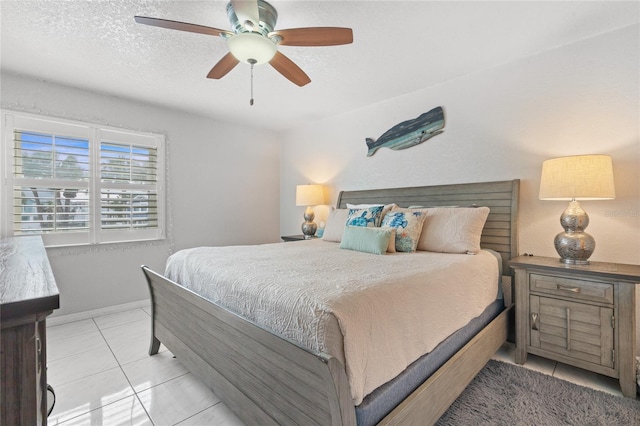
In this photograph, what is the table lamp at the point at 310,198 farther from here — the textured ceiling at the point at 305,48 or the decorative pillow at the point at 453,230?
the decorative pillow at the point at 453,230

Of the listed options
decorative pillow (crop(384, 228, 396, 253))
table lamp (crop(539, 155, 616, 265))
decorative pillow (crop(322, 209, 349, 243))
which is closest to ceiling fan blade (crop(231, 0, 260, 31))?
decorative pillow (crop(384, 228, 396, 253))

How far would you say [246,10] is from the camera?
1663mm

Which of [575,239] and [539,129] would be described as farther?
[539,129]

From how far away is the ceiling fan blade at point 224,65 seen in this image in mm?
2101

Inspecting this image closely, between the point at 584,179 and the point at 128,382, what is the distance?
3.35 metres

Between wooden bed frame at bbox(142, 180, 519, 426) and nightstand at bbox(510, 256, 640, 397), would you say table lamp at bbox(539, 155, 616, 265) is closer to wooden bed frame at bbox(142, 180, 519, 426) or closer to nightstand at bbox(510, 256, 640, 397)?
nightstand at bbox(510, 256, 640, 397)

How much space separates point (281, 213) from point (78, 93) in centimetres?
299

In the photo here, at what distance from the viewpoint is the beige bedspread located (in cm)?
108

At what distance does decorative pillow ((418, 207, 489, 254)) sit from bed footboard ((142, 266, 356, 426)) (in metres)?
1.76

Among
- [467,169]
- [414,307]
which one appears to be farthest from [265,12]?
[467,169]

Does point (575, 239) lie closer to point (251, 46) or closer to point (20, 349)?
point (251, 46)

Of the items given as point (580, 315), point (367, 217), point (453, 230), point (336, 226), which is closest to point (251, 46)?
point (367, 217)

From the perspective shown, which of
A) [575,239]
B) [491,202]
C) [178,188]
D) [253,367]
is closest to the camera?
[253,367]

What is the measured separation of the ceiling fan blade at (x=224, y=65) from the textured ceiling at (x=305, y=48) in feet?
0.76
